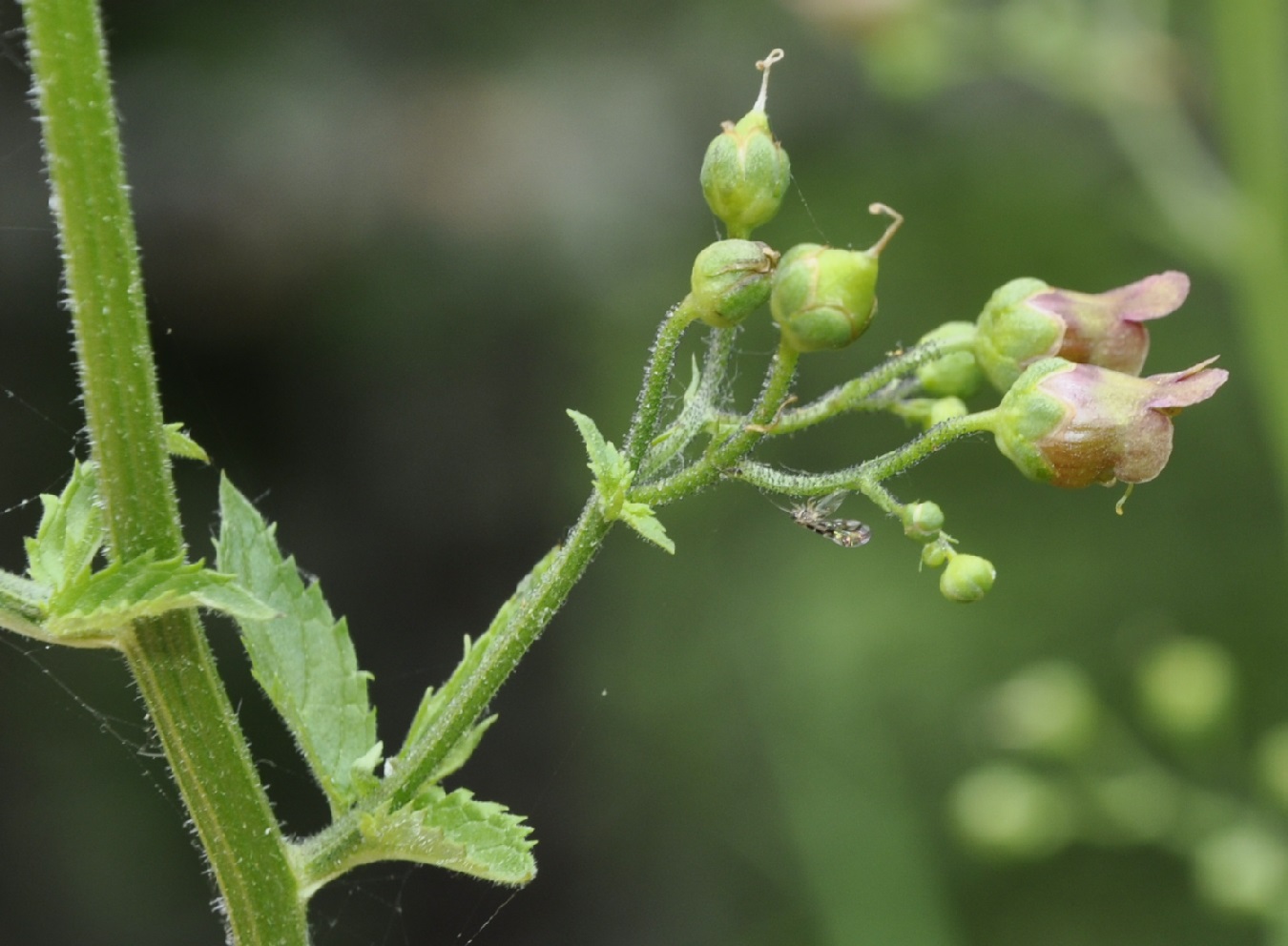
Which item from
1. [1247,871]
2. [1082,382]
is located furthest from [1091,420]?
[1247,871]

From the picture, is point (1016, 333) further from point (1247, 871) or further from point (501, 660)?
point (1247, 871)

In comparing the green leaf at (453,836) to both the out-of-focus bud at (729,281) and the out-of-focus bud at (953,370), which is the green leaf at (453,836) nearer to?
the out-of-focus bud at (729,281)

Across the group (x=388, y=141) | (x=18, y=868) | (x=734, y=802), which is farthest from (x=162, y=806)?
(x=388, y=141)

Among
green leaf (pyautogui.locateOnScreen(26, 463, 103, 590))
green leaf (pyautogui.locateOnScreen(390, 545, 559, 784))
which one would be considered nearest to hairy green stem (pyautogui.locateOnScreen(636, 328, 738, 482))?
green leaf (pyautogui.locateOnScreen(390, 545, 559, 784))

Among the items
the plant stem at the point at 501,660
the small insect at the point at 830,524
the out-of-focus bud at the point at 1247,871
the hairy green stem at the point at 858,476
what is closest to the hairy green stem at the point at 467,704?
the plant stem at the point at 501,660

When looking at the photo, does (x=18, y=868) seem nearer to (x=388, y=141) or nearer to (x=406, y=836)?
(x=388, y=141)
